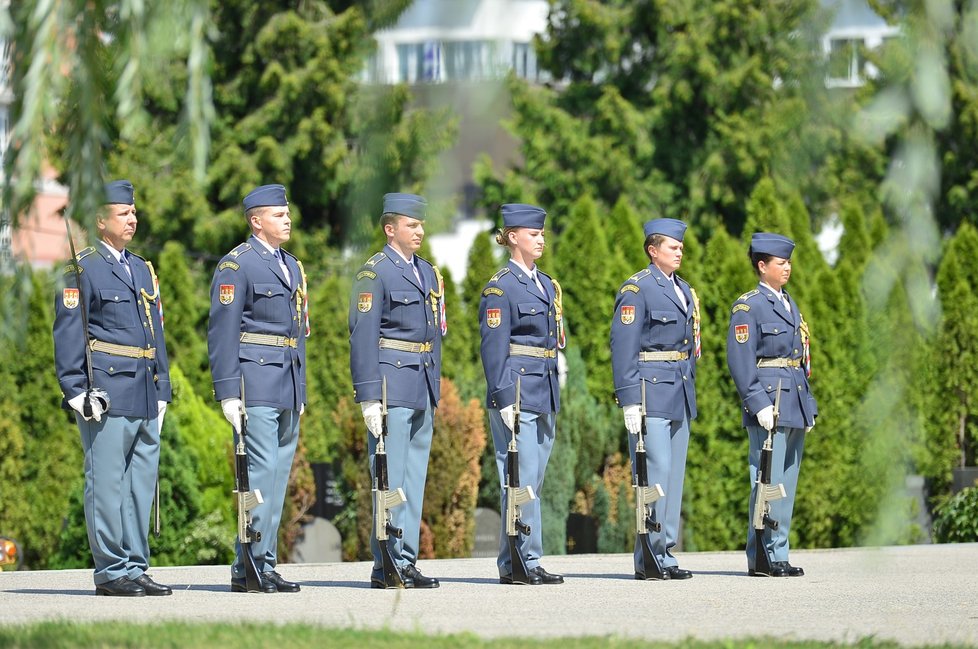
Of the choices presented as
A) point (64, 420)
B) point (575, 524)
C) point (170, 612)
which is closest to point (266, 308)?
point (170, 612)

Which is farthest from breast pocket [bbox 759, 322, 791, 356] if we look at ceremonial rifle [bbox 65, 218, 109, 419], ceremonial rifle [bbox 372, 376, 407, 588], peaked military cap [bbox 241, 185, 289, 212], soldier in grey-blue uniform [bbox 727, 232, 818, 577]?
ceremonial rifle [bbox 65, 218, 109, 419]

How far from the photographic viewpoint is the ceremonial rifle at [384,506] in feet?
26.0

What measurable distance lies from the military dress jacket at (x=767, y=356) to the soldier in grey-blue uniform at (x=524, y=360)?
104cm

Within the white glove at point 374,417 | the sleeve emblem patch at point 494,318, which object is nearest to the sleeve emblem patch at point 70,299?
the white glove at point 374,417

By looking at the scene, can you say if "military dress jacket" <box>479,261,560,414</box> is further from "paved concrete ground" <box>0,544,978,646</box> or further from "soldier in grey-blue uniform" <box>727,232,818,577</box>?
"soldier in grey-blue uniform" <box>727,232,818,577</box>

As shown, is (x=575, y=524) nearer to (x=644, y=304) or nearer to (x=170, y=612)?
(x=644, y=304)

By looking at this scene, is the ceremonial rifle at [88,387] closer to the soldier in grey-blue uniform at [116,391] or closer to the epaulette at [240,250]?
the soldier in grey-blue uniform at [116,391]

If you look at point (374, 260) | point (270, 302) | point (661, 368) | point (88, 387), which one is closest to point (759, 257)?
point (661, 368)

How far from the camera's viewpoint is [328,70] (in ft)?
9.36

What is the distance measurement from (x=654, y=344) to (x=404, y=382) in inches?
62.9

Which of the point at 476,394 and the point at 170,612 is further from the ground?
the point at 476,394

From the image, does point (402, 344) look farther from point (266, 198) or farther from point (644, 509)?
point (644, 509)

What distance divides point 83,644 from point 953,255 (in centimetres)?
1134

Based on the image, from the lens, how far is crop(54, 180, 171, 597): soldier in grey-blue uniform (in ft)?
24.6
